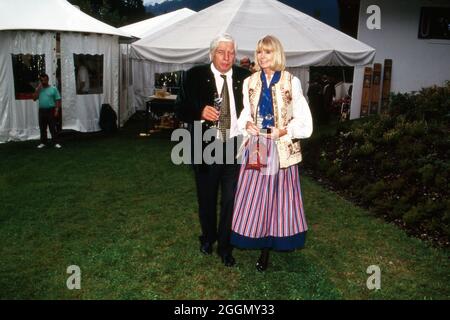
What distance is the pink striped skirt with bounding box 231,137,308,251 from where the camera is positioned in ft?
13.7

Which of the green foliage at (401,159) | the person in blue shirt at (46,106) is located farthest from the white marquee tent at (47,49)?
the green foliage at (401,159)

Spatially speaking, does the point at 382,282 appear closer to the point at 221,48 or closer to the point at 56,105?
the point at 221,48

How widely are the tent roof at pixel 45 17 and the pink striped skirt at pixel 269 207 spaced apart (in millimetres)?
8948

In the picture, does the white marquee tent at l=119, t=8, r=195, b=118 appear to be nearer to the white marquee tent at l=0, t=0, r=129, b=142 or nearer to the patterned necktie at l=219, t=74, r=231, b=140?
the white marquee tent at l=0, t=0, r=129, b=142

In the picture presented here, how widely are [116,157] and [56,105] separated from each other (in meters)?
2.25

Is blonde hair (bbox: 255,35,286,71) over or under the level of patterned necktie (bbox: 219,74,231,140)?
over

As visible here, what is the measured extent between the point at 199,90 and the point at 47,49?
908cm

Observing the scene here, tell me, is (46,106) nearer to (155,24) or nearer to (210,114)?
(210,114)

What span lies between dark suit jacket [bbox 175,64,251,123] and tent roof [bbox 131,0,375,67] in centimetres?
514

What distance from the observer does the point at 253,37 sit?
32.1 feet

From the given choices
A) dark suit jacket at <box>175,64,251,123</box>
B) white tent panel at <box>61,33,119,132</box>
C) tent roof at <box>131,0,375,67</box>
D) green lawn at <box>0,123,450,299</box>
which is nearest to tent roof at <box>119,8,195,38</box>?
white tent panel at <box>61,33,119,132</box>

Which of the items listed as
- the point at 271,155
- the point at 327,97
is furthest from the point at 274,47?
the point at 327,97

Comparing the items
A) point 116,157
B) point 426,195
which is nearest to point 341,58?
point 426,195
